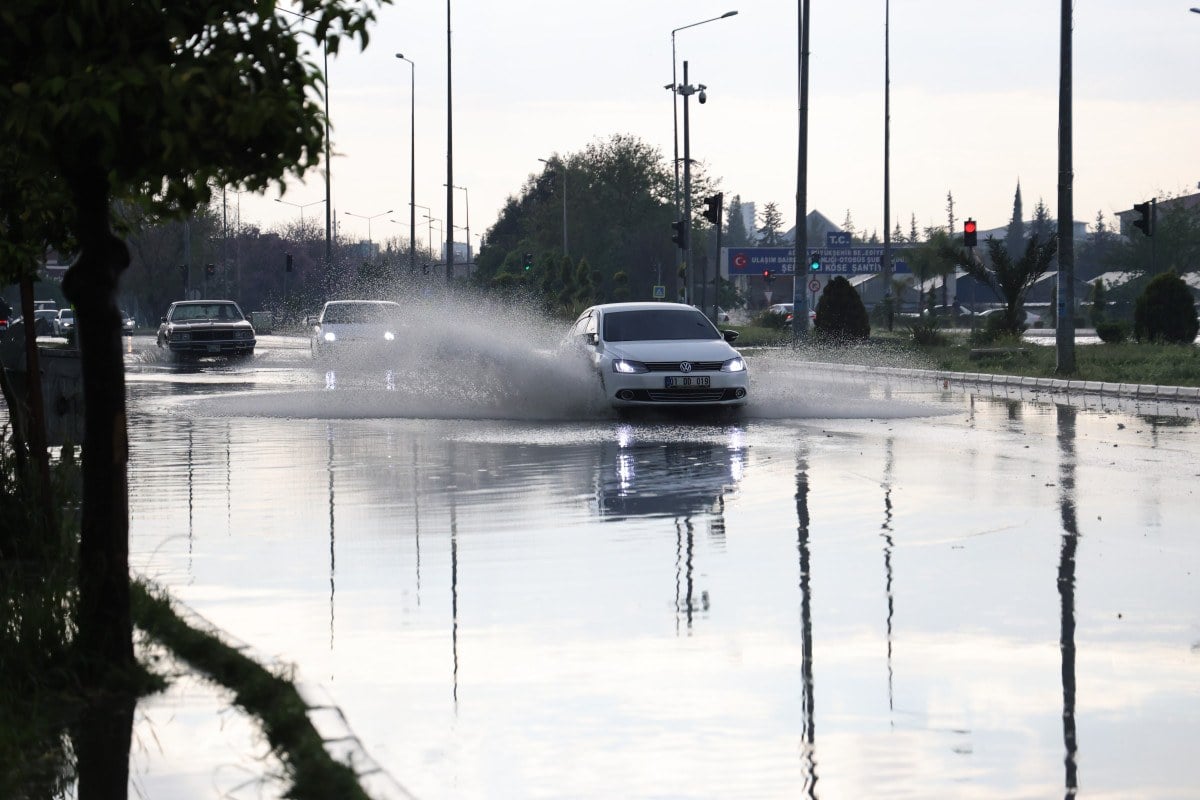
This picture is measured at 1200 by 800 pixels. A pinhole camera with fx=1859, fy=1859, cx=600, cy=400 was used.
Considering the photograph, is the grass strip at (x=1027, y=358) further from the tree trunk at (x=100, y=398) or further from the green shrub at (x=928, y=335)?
the tree trunk at (x=100, y=398)

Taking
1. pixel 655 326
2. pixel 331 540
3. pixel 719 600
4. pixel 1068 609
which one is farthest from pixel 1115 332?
pixel 719 600

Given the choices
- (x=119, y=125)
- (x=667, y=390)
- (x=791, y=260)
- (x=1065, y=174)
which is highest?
(x=791, y=260)

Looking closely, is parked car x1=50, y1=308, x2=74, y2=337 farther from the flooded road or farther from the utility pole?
the flooded road

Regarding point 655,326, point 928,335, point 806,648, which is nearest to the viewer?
point 806,648

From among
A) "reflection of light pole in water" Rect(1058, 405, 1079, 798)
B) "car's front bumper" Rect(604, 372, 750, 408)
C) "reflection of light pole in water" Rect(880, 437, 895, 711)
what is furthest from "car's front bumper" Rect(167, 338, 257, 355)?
"reflection of light pole in water" Rect(1058, 405, 1079, 798)

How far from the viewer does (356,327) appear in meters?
43.5

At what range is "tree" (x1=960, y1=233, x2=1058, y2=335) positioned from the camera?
4266 cm

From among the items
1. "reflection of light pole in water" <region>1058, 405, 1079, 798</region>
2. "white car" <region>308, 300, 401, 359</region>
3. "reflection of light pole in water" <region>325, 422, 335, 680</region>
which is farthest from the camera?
"white car" <region>308, 300, 401, 359</region>

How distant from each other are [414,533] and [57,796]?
6492mm

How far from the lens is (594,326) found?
83.6 feet

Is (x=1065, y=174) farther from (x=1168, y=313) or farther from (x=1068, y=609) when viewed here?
(x=1068, y=609)

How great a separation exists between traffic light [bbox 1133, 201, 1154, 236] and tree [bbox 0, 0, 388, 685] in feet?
105

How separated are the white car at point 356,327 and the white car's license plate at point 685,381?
59.8ft

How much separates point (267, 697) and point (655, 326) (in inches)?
725
